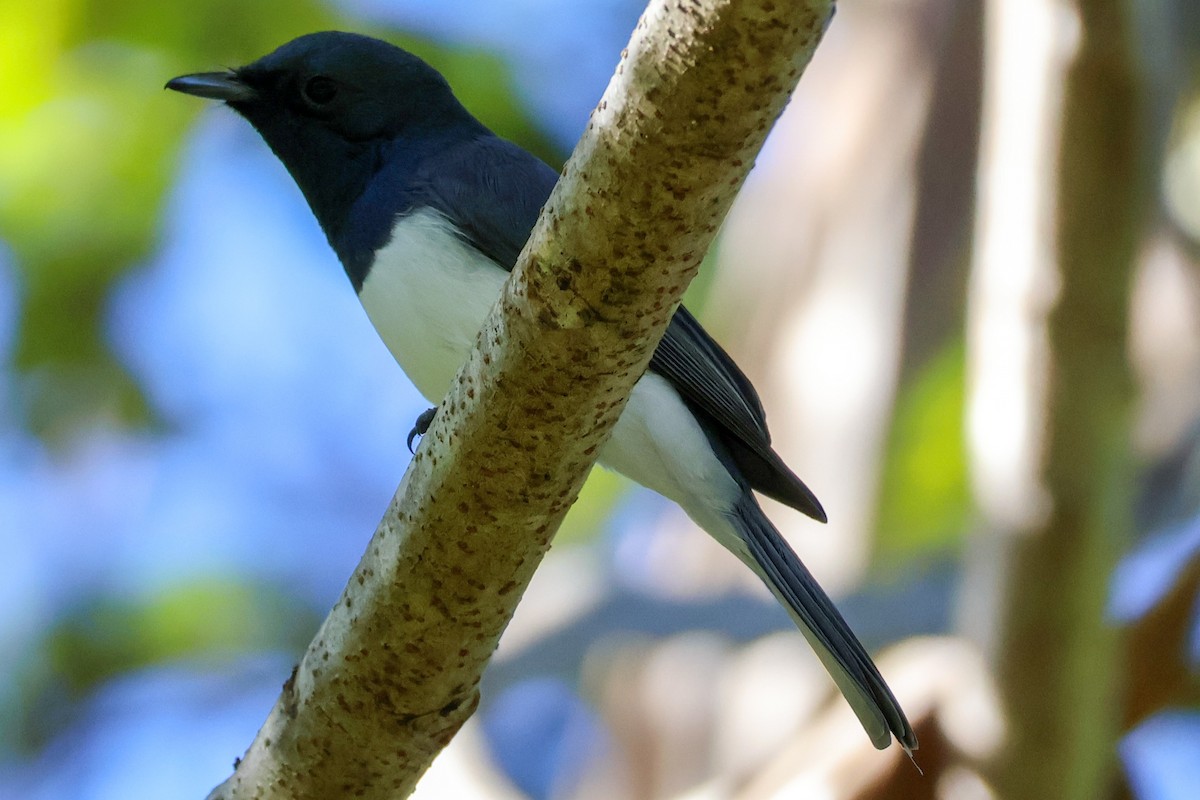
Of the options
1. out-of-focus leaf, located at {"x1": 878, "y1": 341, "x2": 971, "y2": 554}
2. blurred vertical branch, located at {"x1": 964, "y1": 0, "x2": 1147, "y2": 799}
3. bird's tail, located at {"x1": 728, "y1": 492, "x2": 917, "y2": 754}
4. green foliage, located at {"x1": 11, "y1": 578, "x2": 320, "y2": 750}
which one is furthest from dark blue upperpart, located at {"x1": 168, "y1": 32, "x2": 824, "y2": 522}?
green foliage, located at {"x1": 11, "y1": 578, "x2": 320, "y2": 750}

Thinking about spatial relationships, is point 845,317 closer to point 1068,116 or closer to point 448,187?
point 1068,116

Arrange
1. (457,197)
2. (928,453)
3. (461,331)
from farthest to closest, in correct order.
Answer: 1. (928,453)
2. (457,197)
3. (461,331)

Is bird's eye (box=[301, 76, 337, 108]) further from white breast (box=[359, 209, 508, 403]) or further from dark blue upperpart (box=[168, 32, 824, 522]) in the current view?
white breast (box=[359, 209, 508, 403])

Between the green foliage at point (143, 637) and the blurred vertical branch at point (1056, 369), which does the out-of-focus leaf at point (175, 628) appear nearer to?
the green foliage at point (143, 637)

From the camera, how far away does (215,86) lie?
151 inches

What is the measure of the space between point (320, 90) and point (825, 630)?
6.98ft

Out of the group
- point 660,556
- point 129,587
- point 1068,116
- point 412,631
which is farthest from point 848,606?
point 129,587

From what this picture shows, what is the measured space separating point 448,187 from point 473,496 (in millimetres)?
1520

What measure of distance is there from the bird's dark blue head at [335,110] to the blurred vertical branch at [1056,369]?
1.58 meters

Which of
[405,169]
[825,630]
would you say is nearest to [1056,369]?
[825,630]

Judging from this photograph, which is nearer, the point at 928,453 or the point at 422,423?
the point at 422,423

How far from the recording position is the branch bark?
1740 millimetres

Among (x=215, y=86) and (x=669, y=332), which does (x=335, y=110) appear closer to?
(x=215, y=86)

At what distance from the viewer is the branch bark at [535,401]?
1.74 m
